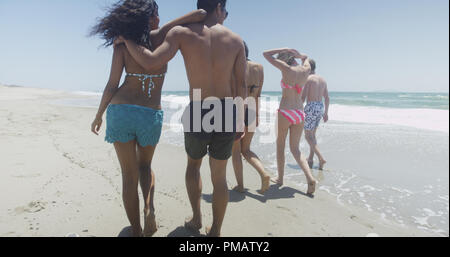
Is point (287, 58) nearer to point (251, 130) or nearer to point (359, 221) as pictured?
point (251, 130)

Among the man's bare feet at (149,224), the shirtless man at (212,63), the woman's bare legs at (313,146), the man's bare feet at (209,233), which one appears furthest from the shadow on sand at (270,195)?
the woman's bare legs at (313,146)

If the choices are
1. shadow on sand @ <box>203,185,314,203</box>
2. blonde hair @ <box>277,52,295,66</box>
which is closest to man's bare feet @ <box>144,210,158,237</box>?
shadow on sand @ <box>203,185,314,203</box>

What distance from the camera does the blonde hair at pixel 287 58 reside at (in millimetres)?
3775

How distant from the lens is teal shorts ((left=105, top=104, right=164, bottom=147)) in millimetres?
1997

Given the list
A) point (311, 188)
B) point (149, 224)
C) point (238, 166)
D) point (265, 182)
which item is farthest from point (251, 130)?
point (149, 224)

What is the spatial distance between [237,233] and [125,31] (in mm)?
2016

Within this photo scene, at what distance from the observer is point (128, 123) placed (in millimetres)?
2004

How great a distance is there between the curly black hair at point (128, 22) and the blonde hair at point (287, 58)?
2293 millimetres

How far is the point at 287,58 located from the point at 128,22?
8.27 ft

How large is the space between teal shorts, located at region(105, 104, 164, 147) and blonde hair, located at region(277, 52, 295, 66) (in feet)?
7.90

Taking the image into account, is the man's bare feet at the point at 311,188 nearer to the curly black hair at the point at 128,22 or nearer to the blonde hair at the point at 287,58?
the blonde hair at the point at 287,58

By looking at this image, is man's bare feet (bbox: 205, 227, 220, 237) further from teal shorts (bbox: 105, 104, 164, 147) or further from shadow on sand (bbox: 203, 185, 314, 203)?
teal shorts (bbox: 105, 104, 164, 147)
